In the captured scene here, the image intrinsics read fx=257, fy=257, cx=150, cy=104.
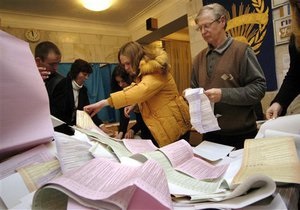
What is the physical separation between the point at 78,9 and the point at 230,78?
330 centimetres

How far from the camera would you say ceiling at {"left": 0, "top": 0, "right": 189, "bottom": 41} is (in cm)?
350

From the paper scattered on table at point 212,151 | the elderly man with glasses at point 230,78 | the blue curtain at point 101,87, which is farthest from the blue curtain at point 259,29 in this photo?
the blue curtain at point 101,87

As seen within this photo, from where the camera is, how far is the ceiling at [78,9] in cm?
350

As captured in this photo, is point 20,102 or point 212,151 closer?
point 20,102

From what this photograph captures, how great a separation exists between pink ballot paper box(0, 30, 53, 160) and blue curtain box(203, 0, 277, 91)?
2.10 metres

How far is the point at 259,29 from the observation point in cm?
224

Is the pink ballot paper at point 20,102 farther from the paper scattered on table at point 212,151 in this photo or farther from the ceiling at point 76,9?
the ceiling at point 76,9

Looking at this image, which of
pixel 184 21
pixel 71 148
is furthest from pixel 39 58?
pixel 184 21

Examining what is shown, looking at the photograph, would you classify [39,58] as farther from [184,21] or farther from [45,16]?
[45,16]

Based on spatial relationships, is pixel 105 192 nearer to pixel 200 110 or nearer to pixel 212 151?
pixel 212 151

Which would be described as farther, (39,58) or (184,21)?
(184,21)

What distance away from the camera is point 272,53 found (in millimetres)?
2156

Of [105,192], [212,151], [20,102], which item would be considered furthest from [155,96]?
[105,192]

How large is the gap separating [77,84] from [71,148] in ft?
6.30
